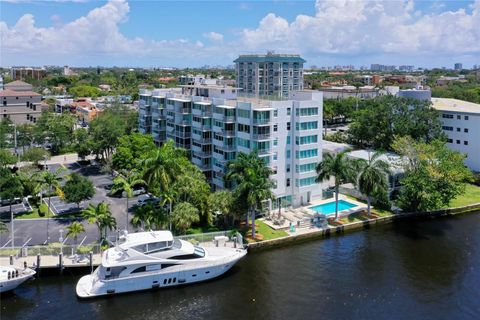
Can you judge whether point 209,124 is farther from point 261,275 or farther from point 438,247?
point 438,247

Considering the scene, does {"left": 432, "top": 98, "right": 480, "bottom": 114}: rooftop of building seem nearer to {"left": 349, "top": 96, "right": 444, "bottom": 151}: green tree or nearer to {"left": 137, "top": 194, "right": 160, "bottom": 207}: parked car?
{"left": 349, "top": 96, "right": 444, "bottom": 151}: green tree

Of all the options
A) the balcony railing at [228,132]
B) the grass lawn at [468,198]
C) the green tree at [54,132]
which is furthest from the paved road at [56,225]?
the grass lawn at [468,198]

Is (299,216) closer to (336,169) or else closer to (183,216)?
(336,169)

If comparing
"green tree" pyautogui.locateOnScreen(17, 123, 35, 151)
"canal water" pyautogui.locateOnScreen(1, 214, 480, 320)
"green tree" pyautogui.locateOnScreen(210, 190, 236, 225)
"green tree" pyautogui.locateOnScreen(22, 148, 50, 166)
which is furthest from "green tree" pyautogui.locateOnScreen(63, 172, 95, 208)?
"green tree" pyautogui.locateOnScreen(17, 123, 35, 151)

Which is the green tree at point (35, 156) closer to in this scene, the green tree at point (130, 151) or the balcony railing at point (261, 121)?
the green tree at point (130, 151)

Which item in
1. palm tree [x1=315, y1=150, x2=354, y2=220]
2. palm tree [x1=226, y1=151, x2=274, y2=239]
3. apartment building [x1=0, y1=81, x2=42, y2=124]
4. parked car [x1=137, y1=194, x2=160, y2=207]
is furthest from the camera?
apartment building [x1=0, y1=81, x2=42, y2=124]
